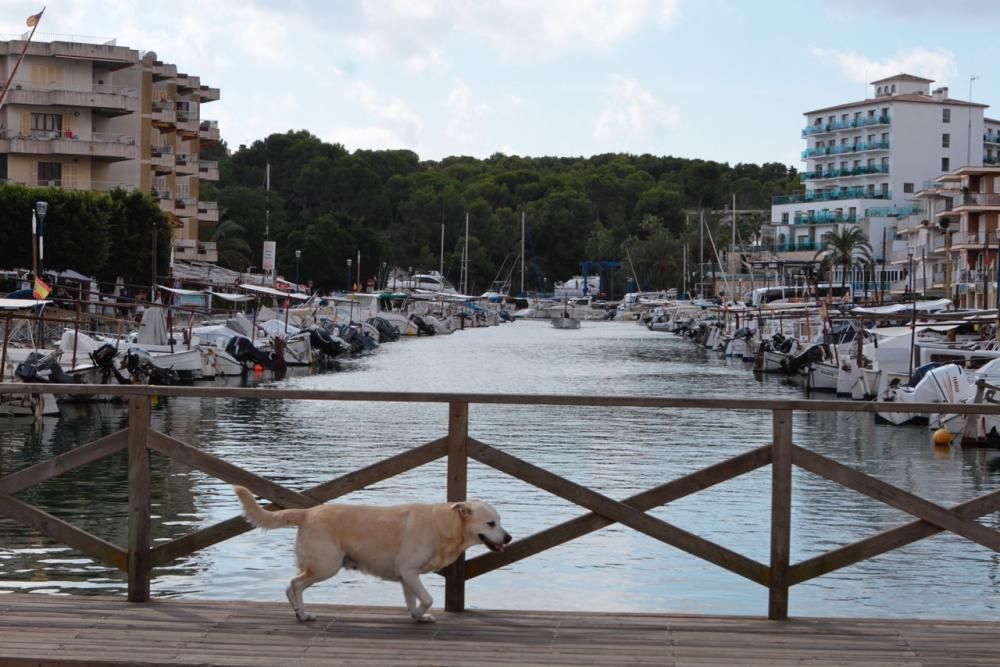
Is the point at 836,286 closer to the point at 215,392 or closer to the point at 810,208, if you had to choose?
the point at 810,208

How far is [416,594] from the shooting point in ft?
27.5

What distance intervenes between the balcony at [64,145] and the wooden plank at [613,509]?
283ft

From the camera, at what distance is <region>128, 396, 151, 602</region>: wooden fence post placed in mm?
8961

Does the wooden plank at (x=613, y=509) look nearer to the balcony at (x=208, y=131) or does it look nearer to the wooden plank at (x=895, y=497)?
the wooden plank at (x=895, y=497)

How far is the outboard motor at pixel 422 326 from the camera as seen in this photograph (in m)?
113

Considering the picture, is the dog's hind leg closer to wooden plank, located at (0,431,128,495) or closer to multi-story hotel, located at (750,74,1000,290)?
wooden plank, located at (0,431,128,495)

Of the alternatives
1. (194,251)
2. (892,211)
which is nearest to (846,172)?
(892,211)

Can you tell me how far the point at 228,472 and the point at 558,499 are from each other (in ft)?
48.7

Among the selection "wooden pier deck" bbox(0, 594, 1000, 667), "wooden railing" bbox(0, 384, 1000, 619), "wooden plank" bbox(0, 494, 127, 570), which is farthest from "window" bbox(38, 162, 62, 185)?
"wooden pier deck" bbox(0, 594, 1000, 667)

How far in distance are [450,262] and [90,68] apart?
306ft

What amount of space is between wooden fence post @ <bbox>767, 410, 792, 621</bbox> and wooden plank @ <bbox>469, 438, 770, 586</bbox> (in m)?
0.18

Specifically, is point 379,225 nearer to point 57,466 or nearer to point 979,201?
point 979,201

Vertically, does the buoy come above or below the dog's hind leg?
below

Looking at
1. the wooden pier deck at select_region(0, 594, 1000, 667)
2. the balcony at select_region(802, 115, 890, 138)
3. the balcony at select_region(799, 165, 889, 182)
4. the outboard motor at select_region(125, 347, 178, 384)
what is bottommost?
the outboard motor at select_region(125, 347, 178, 384)
